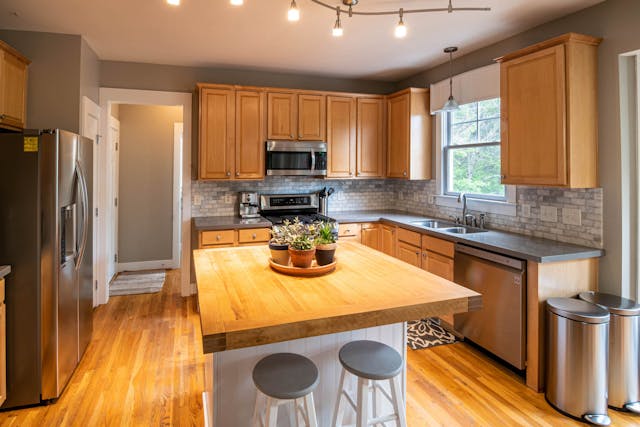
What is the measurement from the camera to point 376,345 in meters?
1.77

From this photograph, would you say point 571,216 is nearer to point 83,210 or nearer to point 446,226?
point 446,226

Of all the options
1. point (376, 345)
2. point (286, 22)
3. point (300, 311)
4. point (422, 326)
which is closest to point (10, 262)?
point (300, 311)

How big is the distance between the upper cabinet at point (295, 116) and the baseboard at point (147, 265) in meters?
2.81

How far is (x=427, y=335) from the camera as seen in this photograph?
11.2 feet

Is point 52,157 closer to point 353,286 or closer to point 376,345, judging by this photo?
point 353,286

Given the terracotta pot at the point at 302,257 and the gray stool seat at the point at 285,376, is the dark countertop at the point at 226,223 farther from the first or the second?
the gray stool seat at the point at 285,376

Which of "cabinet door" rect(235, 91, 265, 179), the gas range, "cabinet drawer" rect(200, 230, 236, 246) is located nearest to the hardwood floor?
"cabinet drawer" rect(200, 230, 236, 246)

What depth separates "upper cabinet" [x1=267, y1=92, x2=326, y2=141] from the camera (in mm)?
4328

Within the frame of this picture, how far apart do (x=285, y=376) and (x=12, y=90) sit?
10.1 feet

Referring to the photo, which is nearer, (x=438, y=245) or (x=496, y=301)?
(x=496, y=301)

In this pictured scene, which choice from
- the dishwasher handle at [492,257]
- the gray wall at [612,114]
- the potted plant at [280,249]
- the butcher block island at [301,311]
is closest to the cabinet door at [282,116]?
the dishwasher handle at [492,257]

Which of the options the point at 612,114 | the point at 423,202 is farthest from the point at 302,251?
the point at 423,202

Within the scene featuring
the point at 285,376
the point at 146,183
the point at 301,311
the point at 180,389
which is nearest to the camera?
the point at 301,311

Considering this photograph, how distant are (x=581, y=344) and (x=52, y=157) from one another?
132 inches
